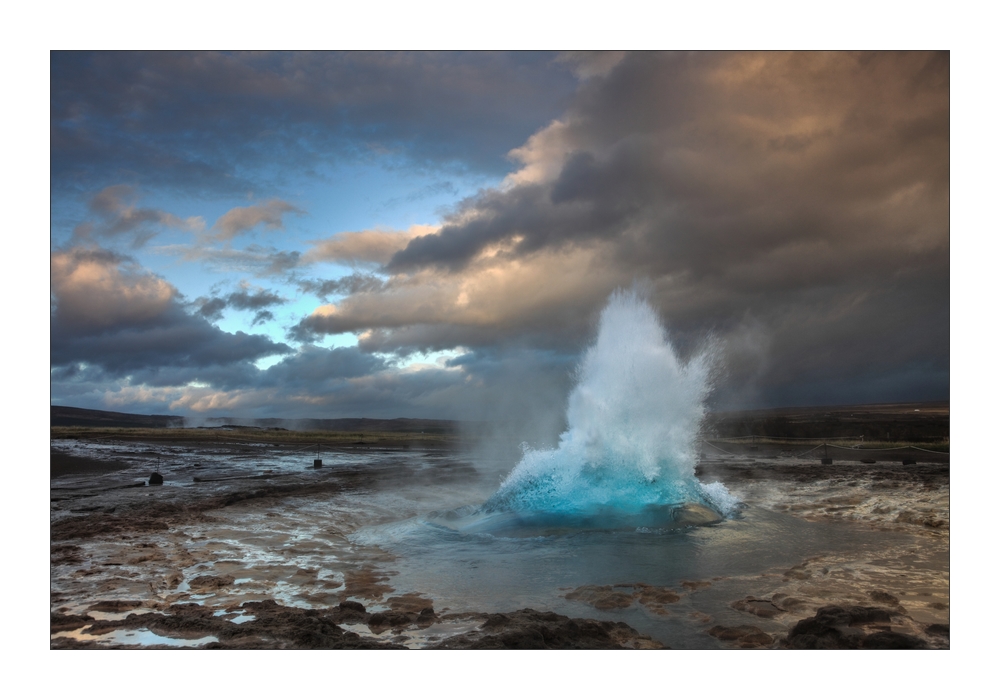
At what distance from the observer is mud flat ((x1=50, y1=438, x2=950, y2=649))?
4.19 meters

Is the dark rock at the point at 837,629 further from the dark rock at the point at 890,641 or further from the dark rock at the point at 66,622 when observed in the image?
the dark rock at the point at 66,622

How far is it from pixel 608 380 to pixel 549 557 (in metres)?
3.67

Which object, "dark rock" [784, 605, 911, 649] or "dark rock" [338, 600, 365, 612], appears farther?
"dark rock" [338, 600, 365, 612]

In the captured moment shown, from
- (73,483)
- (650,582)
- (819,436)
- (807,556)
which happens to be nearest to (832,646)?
(650,582)

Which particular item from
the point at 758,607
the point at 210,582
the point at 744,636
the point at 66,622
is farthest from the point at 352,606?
the point at 758,607

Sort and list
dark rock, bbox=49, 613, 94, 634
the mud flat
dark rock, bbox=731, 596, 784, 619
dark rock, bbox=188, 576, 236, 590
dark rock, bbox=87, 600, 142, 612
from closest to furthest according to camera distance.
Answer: the mud flat, dark rock, bbox=49, 613, 94, 634, dark rock, bbox=731, 596, 784, 619, dark rock, bbox=87, 600, 142, 612, dark rock, bbox=188, 576, 236, 590

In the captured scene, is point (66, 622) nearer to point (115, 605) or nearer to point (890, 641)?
point (115, 605)

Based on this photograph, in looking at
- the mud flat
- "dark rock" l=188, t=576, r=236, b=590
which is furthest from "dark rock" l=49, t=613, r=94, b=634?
"dark rock" l=188, t=576, r=236, b=590

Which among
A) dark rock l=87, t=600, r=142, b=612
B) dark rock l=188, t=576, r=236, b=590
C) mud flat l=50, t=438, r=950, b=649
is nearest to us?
mud flat l=50, t=438, r=950, b=649

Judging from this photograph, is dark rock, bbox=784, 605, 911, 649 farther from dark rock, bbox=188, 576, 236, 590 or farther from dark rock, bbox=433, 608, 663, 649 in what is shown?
dark rock, bbox=188, 576, 236, 590

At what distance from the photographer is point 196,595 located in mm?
5062

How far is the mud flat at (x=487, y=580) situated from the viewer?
13.7 ft

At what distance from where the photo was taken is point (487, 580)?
5.55m

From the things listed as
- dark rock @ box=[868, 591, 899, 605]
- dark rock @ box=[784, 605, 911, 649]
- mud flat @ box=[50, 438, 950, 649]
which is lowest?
mud flat @ box=[50, 438, 950, 649]
